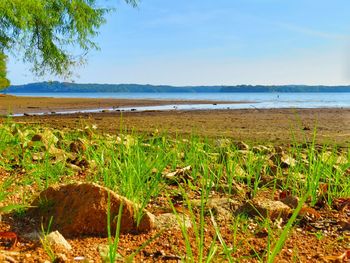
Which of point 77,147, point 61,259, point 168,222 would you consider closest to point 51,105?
point 77,147

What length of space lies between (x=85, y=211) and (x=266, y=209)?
1.09 meters

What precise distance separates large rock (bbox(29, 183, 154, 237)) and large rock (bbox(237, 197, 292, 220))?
2.37ft

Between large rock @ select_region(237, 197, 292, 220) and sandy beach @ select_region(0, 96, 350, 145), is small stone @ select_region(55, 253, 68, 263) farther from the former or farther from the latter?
sandy beach @ select_region(0, 96, 350, 145)

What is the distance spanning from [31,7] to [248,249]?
1067cm

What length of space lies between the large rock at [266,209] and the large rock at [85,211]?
0.72 m

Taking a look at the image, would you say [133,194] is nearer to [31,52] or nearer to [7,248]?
[7,248]

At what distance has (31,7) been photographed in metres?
11.8

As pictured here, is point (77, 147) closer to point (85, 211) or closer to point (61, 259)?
point (85, 211)

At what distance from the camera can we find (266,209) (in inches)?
116

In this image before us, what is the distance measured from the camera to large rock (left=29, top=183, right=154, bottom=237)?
8.05 feet

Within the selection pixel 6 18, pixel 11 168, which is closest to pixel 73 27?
pixel 6 18

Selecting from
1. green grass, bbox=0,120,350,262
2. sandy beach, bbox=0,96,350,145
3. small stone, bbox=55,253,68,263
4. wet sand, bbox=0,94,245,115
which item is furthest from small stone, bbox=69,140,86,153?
wet sand, bbox=0,94,245,115

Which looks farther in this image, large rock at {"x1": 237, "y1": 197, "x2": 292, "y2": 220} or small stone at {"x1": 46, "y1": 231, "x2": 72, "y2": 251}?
large rock at {"x1": 237, "y1": 197, "x2": 292, "y2": 220}

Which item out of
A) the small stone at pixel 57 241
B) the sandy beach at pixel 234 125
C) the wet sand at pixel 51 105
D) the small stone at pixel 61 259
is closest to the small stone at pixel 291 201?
the small stone at pixel 57 241
